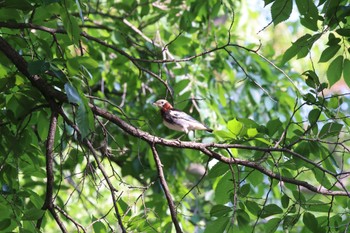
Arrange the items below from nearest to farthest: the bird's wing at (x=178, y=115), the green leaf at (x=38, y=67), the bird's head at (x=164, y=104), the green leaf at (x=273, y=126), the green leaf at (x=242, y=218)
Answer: the green leaf at (x=38, y=67), the green leaf at (x=242, y=218), the green leaf at (x=273, y=126), the bird's wing at (x=178, y=115), the bird's head at (x=164, y=104)

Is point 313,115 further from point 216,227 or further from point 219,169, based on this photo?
point 216,227

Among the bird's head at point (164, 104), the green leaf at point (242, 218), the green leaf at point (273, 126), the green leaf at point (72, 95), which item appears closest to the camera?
the green leaf at point (72, 95)

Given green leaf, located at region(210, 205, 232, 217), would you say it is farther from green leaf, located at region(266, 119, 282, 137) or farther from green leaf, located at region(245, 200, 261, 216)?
green leaf, located at region(266, 119, 282, 137)

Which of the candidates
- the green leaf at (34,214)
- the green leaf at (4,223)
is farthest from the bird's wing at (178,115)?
the green leaf at (4,223)

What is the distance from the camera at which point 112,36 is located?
3459 millimetres

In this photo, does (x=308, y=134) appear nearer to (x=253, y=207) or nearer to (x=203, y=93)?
(x=253, y=207)

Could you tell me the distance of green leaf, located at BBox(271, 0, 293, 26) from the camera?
76.7 inches

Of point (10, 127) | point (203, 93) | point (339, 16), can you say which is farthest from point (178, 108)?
point (339, 16)

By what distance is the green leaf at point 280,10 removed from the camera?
1.95 metres

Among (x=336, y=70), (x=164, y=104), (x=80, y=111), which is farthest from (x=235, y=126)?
(x=164, y=104)

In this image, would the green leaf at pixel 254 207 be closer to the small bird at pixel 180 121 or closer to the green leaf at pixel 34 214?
the green leaf at pixel 34 214

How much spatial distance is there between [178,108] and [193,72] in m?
0.57

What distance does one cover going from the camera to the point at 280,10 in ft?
6.40

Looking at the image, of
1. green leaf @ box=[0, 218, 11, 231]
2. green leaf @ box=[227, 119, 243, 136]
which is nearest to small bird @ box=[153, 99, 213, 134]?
green leaf @ box=[227, 119, 243, 136]
